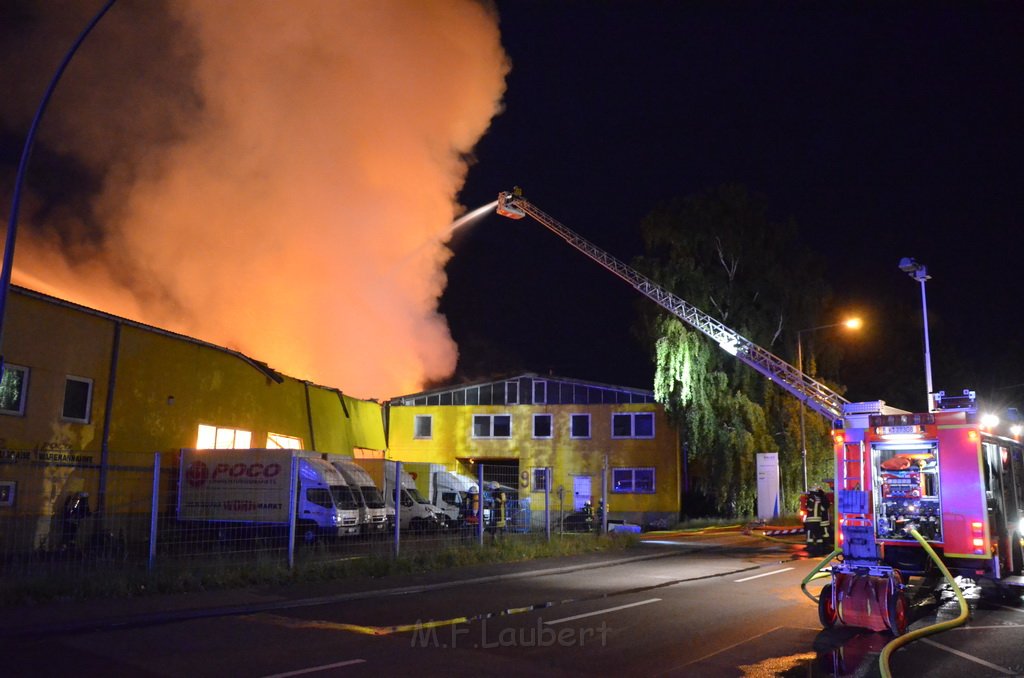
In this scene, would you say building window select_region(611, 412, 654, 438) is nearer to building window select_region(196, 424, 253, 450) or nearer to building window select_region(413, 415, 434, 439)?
building window select_region(413, 415, 434, 439)

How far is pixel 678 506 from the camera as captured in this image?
39.5 m

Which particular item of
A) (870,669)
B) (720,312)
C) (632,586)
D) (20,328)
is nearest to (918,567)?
(632,586)

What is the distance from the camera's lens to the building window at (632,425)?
4094 centimetres

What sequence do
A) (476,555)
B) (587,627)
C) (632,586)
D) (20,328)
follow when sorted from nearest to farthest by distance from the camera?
(587,627) < (632,586) < (476,555) < (20,328)

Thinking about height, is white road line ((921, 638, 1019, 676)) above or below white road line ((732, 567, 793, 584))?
above

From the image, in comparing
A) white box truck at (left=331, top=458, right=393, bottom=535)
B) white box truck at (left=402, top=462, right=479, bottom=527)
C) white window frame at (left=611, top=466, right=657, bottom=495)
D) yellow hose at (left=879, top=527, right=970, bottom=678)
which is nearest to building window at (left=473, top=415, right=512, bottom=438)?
white window frame at (left=611, top=466, right=657, bottom=495)

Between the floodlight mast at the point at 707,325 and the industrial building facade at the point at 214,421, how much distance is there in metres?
7.16

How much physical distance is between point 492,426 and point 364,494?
18626 mm

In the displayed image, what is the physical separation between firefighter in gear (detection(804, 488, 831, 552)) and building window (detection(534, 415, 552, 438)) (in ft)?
83.1

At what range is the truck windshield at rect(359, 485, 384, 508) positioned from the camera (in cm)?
2527

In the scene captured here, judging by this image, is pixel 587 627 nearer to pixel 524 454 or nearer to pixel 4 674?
pixel 4 674

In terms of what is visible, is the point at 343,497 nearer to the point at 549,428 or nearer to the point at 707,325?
the point at 707,325

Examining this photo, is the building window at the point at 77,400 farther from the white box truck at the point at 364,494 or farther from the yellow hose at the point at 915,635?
the yellow hose at the point at 915,635

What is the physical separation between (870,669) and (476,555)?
35.7 ft
